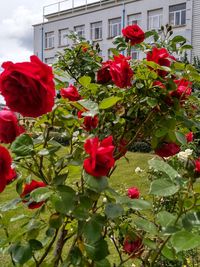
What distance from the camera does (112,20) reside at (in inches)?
934

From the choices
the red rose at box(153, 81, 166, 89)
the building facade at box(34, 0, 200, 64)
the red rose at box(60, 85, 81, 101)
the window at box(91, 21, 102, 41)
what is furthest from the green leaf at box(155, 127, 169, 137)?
the window at box(91, 21, 102, 41)

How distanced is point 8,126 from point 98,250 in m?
0.31

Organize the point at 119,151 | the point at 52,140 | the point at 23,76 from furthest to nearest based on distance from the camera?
the point at 119,151 < the point at 52,140 < the point at 23,76

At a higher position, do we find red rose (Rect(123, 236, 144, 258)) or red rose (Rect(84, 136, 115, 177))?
red rose (Rect(84, 136, 115, 177))

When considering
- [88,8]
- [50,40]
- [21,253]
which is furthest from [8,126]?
[50,40]

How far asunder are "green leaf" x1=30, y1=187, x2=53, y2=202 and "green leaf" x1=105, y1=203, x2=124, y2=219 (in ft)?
0.39

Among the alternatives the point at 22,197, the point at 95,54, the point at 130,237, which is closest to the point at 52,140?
the point at 22,197

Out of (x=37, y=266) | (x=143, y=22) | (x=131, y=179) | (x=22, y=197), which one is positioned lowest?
(x=131, y=179)

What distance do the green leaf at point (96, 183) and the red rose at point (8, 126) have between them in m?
0.21

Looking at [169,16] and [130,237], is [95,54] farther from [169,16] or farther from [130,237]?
[169,16]

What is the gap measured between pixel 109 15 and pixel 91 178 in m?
23.7

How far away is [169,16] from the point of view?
21062mm

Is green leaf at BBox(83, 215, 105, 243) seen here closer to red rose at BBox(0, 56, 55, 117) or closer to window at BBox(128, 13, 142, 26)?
red rose at BBox(0, 56, 55, 117)

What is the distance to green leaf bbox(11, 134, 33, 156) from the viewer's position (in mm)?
907
